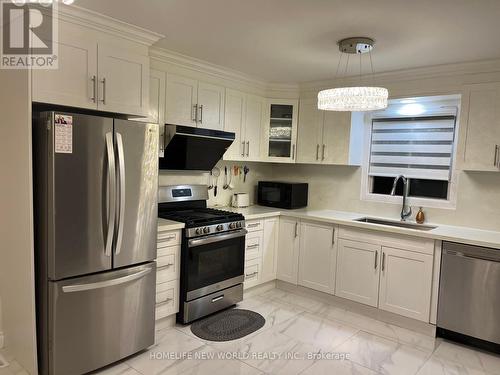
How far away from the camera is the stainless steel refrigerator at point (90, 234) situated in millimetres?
2043

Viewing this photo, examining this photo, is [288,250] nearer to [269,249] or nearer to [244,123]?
[269,249]

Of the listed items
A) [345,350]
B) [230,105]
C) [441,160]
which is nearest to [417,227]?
[441,160]

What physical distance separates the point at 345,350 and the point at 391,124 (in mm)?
2343

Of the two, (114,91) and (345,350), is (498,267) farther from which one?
(114,91)

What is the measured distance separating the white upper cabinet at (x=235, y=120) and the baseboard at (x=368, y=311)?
153 cm

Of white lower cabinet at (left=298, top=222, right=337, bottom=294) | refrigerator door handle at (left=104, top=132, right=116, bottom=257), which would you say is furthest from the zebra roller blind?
refrigerator door handle at (left=104, top=132, right=116, bottom=257)

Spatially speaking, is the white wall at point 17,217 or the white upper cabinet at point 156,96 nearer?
the white wall at point 17,217

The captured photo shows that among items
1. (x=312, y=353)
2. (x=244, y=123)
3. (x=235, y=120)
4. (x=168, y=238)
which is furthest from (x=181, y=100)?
(x=312, y=353)

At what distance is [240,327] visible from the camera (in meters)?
3.00

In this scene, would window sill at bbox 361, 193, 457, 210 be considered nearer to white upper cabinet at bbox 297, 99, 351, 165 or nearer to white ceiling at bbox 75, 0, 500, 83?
white upper cabinet at bbox 297, 99, 351, 165

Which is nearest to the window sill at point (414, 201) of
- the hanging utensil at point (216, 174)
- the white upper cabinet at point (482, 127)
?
the white upper cabinet at point (482, 127)

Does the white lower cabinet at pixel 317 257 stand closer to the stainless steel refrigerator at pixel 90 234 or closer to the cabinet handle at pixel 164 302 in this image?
the cabinet handle at pixel 164 302

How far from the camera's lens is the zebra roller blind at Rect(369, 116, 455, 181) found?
344 centimetres

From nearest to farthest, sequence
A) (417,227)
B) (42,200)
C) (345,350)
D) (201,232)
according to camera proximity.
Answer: (42,200) → (345,350) → (201,232) → (417,227)
